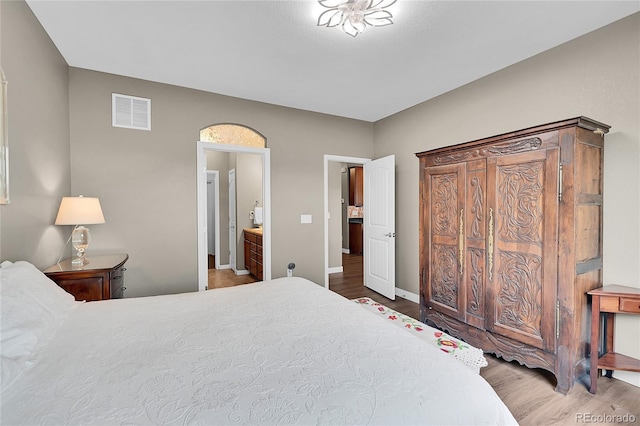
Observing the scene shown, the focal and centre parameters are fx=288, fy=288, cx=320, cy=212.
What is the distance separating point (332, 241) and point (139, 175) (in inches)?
143

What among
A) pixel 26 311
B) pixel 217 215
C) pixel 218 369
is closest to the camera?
pixel 218 369

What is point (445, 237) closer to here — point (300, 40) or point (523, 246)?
point (523, 246)

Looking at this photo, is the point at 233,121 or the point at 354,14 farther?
the point at 233,121

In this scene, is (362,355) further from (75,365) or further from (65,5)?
(65,5)

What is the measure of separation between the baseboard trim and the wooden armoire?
99 centimetres

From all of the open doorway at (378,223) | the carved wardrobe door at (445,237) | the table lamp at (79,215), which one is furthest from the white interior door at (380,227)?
the table lamp at (79,215)

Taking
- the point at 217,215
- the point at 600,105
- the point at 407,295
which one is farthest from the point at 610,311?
the point at 217,215

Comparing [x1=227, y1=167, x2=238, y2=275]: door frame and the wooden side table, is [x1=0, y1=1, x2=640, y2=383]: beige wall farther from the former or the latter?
[x1=227, y1=167, x2=238, y2=275]: door frame

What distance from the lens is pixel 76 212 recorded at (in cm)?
233

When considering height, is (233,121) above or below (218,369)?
above

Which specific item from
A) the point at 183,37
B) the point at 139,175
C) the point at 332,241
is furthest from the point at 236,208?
the point at 183,37

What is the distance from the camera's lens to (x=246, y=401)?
86 centimetres

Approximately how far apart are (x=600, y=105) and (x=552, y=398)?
2250mm

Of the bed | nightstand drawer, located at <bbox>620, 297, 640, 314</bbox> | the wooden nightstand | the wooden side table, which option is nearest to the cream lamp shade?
the wooden nightstand
